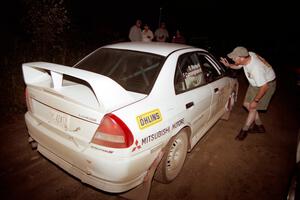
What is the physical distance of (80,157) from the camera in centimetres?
221

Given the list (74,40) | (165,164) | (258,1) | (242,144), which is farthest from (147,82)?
(258,1)

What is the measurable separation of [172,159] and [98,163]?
3.72 feet

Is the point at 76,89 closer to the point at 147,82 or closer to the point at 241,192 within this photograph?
the point at 147,82

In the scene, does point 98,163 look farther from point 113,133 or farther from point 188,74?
point 188,74

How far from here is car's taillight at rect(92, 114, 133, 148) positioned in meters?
2.07

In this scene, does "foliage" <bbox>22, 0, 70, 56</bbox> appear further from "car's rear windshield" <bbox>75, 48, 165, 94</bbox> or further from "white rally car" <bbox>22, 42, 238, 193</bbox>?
"white rally car" <bbox>22, 42, 238, 193</bbox>

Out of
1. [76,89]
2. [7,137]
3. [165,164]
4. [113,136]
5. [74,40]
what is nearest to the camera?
[113,136]

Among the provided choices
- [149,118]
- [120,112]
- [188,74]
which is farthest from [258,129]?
[120,112]

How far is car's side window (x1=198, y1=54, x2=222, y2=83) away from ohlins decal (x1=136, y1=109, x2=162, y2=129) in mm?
1524

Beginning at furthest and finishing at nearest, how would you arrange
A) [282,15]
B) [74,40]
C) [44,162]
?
1. [282,15]
2. [74,40]
3. [44,162]

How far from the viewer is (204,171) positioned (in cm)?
342

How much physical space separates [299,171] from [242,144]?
76.6 inches

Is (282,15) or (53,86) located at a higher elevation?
(282,15)

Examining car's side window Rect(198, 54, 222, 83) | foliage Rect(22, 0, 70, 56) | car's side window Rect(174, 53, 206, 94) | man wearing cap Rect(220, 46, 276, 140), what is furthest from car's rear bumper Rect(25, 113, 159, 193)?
foliage Rect(22, 0, 70, 56)
